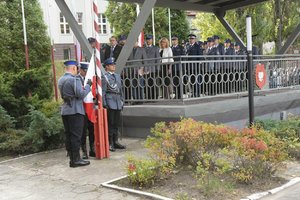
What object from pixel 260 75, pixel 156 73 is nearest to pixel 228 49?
pixel 260 75

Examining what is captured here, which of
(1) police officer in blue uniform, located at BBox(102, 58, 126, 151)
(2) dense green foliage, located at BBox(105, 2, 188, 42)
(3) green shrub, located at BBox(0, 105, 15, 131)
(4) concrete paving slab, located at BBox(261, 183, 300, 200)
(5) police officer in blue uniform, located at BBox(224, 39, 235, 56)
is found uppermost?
(2) dense green foliage, located at BBox(105, 2, 188, 42)

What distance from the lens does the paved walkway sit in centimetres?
538

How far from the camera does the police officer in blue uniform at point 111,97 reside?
7781 millimetres

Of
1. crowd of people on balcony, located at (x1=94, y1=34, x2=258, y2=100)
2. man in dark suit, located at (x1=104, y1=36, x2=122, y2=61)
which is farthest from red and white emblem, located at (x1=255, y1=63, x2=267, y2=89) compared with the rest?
man in dark suit, located at (x1=104, y1=36, x2=122, y2=61)

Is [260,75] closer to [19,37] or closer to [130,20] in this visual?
[19,37]

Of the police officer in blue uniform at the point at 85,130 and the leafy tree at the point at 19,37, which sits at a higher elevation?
the leafy tree at the point at 19,37

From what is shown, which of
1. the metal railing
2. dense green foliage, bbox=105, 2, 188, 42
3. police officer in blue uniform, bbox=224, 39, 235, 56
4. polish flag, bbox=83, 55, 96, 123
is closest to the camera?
polish flag, bbox=83, 55, 96, 123

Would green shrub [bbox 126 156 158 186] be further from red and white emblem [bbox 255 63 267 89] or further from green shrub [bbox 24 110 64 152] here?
red and white emblem [bbox 255 63 267 89]

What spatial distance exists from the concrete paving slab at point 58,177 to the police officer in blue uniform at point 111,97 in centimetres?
44

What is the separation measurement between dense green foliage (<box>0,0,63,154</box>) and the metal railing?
1.89 m

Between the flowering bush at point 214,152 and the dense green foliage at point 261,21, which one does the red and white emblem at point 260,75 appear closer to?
the flowering bush at point 214,152


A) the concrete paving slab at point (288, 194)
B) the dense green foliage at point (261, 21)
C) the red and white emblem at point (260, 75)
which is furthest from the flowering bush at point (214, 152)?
the dense green foliage at point (261, 21)

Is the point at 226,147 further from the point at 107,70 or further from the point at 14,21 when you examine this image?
the point at 14,21

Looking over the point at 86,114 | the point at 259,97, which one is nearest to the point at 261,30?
the point at 259,97
